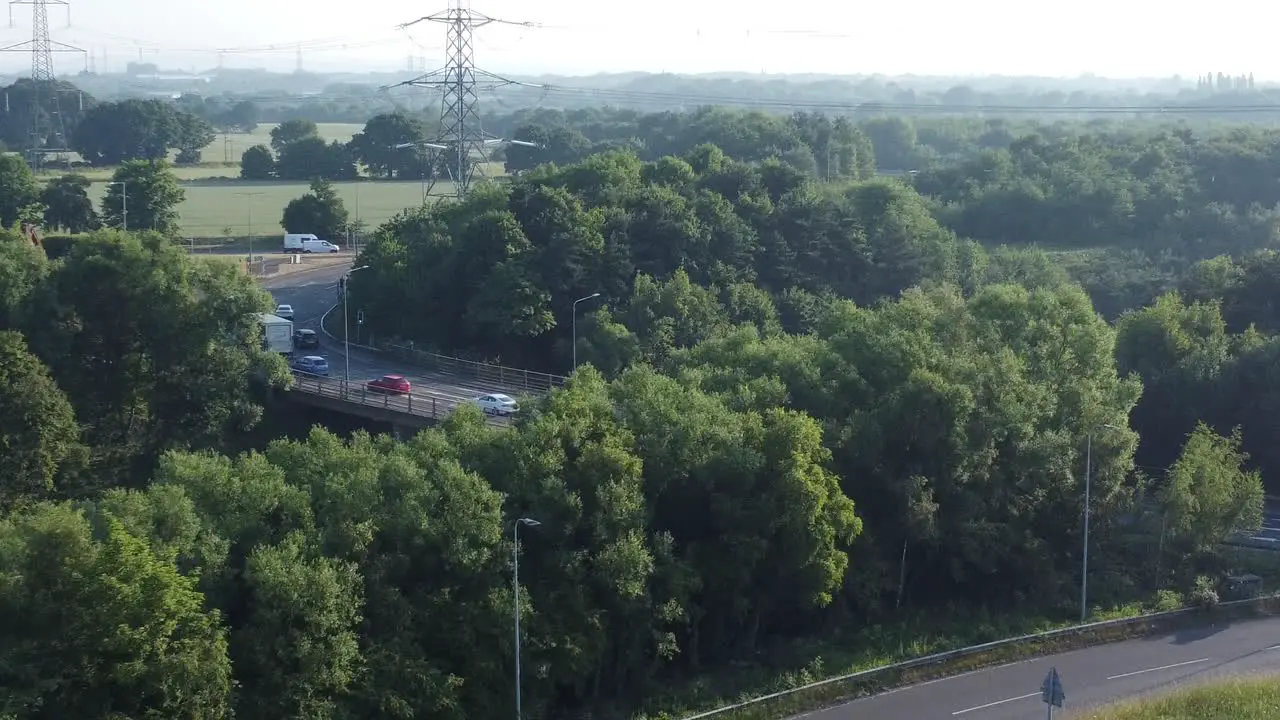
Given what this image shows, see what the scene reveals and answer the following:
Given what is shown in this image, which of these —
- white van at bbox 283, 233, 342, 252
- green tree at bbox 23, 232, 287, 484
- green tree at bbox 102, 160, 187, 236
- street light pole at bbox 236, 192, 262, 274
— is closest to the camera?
green tree at bbox 23, 232, 287, 484

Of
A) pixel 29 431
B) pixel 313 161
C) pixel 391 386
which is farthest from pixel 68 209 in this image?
pixel 29 431

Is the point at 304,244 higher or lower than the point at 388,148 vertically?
lower

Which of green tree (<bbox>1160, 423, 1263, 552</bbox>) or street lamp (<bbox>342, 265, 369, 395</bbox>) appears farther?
street lamp (<bbox>342, 265, 369, 395</bbox>)

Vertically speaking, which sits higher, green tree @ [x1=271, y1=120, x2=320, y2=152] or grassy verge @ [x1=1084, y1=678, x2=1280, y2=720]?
green tree @ [x1=271, y1=120, x2=320, y2=152]

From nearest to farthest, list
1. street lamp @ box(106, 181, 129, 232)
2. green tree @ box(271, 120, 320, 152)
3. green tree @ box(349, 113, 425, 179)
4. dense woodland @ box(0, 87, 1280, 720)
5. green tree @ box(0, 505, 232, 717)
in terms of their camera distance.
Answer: green tree @ box(0, 505, 232, 717)
dense woodland @ box(0, 87, 1280, 720)
street lamp @ box(106, 181, 129, 232)
green tree @ box(349, 113, 425, 179)
green tree @ box(271, 120, 320, 152)

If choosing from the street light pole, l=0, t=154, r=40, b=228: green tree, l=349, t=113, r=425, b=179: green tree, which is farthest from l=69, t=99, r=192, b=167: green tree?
l=0, t=154, r=40, b=228: green tree

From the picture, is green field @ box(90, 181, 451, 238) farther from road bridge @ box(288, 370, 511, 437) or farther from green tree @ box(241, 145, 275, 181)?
road bridge @ box(288, 370, 511, 437)

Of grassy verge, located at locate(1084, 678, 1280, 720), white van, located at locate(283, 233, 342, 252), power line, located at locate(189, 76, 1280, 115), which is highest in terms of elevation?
power line, located at locate(189, 76, 1280, 115)

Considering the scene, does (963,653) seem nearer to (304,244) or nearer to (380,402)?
(380,402)
